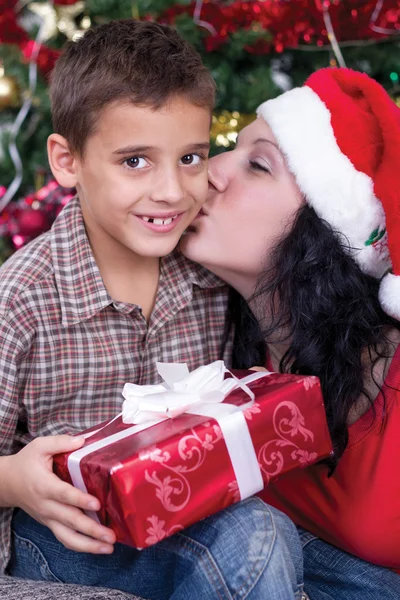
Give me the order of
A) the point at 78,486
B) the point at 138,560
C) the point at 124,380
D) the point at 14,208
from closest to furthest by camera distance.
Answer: the point at 78,486 < the point at 138,560 < the point at 124,380 < the point at 14,208

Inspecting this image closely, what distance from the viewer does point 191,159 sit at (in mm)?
1252

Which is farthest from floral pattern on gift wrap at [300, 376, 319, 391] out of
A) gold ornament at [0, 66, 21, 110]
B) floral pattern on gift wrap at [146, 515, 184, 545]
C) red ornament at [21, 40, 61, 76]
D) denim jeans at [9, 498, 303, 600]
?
gold ornament at [0, 66, 21, 110]

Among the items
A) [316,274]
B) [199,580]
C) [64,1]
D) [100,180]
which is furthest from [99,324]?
[64,1]

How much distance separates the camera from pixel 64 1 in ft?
6.88

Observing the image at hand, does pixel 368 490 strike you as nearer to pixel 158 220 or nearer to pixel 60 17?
pixel 158 220

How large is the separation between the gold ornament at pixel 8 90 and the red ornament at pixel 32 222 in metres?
0.47

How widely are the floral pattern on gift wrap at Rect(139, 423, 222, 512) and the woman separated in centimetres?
40

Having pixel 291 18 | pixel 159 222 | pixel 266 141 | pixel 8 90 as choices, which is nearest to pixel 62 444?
pixel 159 222

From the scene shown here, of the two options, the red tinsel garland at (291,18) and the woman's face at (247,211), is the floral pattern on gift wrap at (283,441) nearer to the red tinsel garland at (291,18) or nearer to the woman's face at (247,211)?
the woman's face at (247,211)

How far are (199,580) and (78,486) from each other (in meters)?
0.20

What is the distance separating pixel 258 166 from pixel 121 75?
11.5 inches

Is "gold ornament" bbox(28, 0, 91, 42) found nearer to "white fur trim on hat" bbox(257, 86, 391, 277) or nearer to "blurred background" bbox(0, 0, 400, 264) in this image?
"blurred background" bbox(0, 0, 400, 264)

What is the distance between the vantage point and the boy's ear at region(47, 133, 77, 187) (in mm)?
1291

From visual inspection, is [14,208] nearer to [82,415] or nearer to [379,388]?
[82,415]
